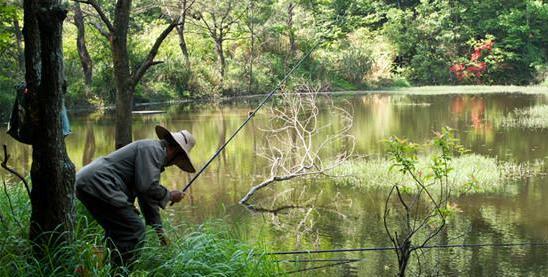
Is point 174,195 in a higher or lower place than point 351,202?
higher

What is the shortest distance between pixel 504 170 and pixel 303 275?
642 cm

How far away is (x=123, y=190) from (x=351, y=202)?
5.83 meters

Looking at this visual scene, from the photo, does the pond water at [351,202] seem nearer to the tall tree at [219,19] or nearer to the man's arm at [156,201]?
the man's arm at [156,201]

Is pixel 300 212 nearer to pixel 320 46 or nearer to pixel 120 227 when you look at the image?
pixel 120 227

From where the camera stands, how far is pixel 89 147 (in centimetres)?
1510

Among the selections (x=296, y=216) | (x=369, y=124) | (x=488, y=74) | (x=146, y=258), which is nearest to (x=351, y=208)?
(x=296, y=216)

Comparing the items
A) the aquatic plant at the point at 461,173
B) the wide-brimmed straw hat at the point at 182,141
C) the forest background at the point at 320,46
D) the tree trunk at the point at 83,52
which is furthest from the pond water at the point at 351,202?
the forest background at the point at 320,46

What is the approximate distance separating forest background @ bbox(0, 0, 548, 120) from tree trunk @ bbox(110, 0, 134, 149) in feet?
61.2

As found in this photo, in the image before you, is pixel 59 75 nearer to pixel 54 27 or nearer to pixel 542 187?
pixel 54 27

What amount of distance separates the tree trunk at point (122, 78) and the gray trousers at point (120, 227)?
7.55ft

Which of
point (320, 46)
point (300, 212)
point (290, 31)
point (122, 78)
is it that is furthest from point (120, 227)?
point (320, 46)

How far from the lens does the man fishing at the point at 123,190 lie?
3713mm

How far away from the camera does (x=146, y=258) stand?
3846mm

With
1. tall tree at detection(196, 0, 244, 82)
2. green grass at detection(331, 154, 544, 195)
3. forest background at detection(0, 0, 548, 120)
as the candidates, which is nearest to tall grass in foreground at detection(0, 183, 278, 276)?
green grass at detection(331, 154, 544, 195)
